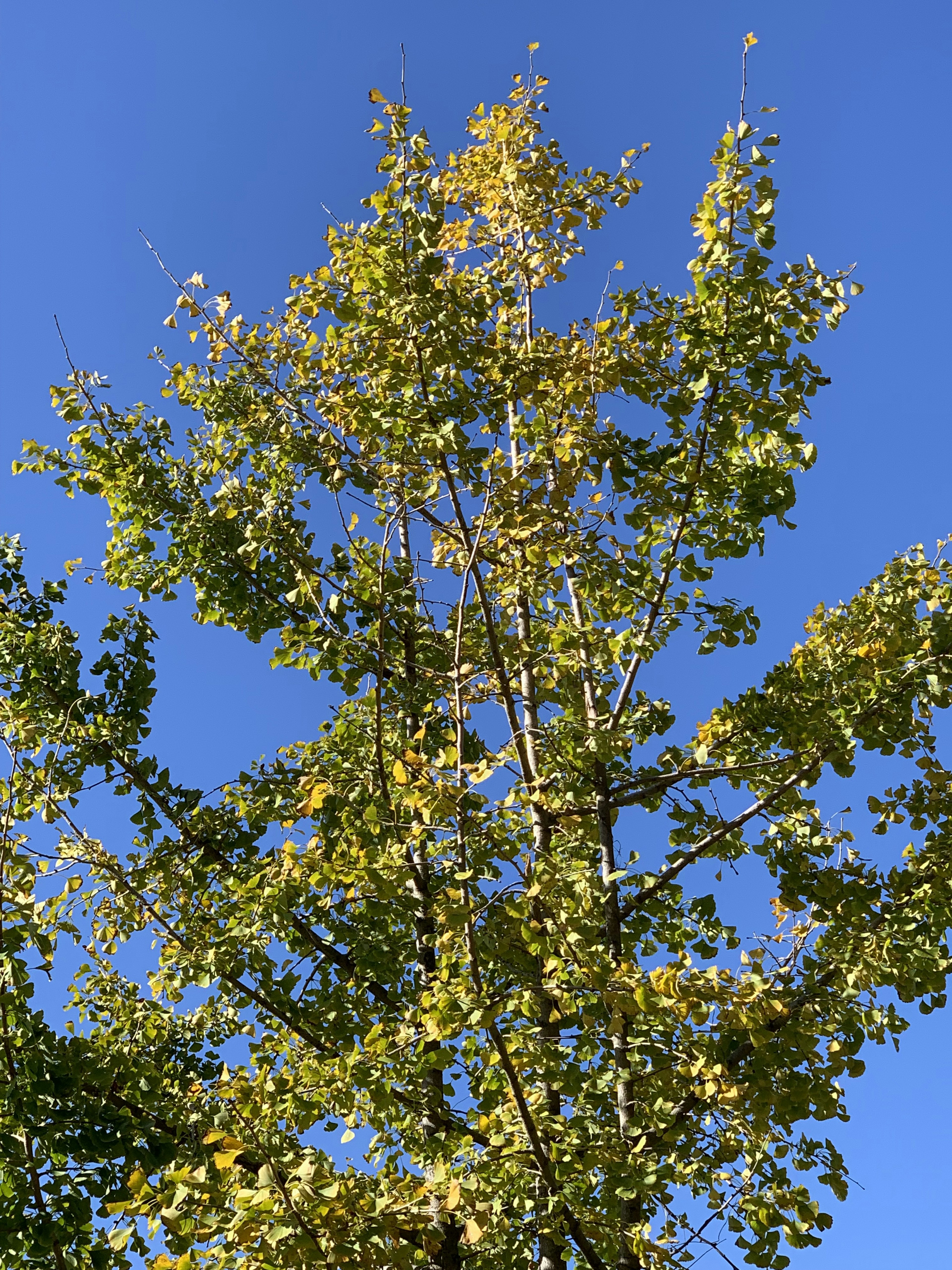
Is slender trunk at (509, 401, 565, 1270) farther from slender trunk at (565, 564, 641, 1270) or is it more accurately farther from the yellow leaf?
the yellow leaf

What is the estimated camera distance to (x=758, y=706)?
422 centimetres

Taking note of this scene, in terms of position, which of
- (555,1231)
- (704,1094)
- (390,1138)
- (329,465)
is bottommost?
(555,1231)

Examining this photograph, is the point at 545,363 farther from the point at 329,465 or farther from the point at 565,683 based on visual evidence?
the point at 565,683

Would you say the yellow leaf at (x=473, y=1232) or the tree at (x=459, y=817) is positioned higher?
the tree at (x=459, y=817)

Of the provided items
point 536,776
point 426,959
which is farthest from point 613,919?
point 426,959

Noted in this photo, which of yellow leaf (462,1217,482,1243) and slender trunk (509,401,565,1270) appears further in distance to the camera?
slender trunk (509,401,565,1270)

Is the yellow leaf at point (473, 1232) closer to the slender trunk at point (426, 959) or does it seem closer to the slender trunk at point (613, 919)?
the slender trunk at point (426, 959)

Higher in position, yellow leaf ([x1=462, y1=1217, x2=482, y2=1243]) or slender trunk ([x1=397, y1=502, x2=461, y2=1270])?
slender trunk ([x1=397, y1=502, x2=461, y2=1270])

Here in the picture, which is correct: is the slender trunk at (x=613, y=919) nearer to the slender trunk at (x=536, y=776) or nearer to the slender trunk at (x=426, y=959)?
the slender trunk at (x=536, y=776)

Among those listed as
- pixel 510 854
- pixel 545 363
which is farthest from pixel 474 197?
pixel 510 854

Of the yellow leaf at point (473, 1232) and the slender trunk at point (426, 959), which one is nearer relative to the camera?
the yellow leaf at point (473, 1232)

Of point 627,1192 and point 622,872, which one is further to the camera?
point 622,872

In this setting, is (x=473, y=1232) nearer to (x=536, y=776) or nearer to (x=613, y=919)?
(x=613, y=919)

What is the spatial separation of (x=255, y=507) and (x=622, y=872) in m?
2.57
